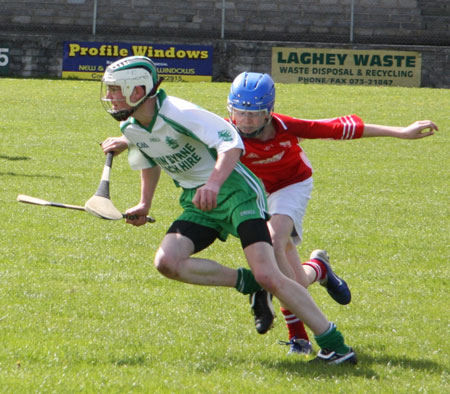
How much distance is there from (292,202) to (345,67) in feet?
70.6

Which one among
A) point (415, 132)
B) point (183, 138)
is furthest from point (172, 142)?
point (415, 132)

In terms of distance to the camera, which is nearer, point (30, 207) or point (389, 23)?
point (30, 207)

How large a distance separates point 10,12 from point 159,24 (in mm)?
5291

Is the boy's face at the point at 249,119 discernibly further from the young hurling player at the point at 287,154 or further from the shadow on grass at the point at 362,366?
the shadow on grass at the point at 362,366

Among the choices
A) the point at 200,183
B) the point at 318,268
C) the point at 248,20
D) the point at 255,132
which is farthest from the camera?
the point at 248,20

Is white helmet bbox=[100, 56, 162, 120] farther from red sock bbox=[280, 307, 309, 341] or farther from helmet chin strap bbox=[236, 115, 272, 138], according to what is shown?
red sock bbox=[280, 307, 309, 341]

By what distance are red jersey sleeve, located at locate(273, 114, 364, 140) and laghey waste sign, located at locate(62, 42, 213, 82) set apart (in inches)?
809

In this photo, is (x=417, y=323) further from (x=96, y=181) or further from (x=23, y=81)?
(x=23, y=81)

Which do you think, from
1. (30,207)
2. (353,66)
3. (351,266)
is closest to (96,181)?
(30,207)

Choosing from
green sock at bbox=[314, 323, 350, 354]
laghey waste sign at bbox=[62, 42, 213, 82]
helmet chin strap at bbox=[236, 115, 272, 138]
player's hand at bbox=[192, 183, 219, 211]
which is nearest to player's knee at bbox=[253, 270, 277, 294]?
green sock at bbox=[314, 323, 350, 354]

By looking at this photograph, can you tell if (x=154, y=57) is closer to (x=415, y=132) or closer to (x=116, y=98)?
(x=415, y=132)

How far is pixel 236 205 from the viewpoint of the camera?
496cm

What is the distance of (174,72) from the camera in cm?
2605

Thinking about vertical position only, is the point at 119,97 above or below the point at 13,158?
above
